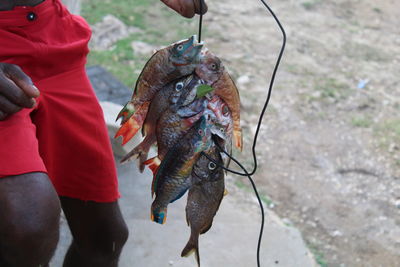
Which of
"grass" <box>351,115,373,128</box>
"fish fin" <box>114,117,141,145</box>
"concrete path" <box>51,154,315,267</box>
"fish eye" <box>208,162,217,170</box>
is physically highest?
"fish fin" <box>114,117,141,145</box>

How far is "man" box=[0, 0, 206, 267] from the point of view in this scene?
5.47ft

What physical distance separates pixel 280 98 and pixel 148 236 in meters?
2.43

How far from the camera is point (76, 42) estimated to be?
6.63 feet

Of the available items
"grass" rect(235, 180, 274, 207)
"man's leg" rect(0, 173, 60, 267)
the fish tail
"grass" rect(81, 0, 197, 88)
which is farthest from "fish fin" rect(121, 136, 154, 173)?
"grass" rect(81, 0, 197, 88)

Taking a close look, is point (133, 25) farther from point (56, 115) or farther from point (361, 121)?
point (56, 115)

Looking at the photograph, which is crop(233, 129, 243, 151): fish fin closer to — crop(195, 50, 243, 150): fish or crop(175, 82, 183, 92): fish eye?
crop(195, 50, 243, 150): fish

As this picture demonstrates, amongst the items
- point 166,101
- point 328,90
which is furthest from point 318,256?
point 328,90

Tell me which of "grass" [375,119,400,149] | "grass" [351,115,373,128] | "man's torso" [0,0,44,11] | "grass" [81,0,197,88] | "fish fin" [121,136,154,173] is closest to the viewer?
"fish fin" [121,136,154,173]

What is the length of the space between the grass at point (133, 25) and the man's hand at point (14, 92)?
11.1 ft

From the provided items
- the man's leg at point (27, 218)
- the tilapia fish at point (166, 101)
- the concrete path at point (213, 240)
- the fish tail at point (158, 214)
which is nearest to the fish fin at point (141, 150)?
the tilapia fish at point (166, 101)

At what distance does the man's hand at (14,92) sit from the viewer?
1654 mm

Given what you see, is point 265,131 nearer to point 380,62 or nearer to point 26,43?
point 380,62

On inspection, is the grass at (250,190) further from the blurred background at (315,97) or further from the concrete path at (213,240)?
the concrete path at (213,240)

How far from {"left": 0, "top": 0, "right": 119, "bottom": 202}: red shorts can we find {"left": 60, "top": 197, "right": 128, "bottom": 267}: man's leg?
0.06 meters
